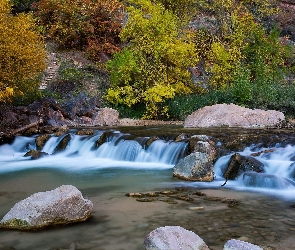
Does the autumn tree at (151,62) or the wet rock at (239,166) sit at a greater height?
the autumn tree at (151,62)

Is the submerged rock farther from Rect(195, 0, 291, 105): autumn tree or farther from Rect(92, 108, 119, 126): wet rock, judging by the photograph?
Rect(195, 0, 291, 105): autumn tree

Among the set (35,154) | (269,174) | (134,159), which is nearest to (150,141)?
(134,159)

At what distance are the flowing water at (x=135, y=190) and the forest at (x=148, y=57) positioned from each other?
4.10m

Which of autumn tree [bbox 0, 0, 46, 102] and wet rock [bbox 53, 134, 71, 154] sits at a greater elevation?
autumn tree [bbox 0, 0, 46, 102]

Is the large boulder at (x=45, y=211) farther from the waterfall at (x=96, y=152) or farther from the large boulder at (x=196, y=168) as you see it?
the waterfall at (x=96, y=152)

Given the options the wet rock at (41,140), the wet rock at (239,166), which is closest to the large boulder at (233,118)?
the wet rock at (41,140)

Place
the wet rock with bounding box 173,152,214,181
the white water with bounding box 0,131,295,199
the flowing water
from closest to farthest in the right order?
the flowing water
the white water with bounding box 0,131,295,199
the wet rock with bounding box 173,152,214,181

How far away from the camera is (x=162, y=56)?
21.6 meters

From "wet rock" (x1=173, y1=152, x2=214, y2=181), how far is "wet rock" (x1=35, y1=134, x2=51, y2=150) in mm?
6608

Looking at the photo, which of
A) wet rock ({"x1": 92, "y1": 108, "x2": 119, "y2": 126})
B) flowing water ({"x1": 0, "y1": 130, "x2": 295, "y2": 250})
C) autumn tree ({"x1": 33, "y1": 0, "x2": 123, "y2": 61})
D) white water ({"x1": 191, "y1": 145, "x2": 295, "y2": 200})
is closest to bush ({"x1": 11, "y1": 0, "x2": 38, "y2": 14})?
autumn tree ({"x1": 33, "y1": 0, "x2": 123, "y2": 61})

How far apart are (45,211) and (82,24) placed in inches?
981

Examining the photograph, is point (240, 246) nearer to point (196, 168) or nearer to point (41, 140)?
point (196, 168)

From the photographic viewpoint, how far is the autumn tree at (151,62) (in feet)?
69.7

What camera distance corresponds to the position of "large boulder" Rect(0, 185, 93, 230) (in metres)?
5.80
